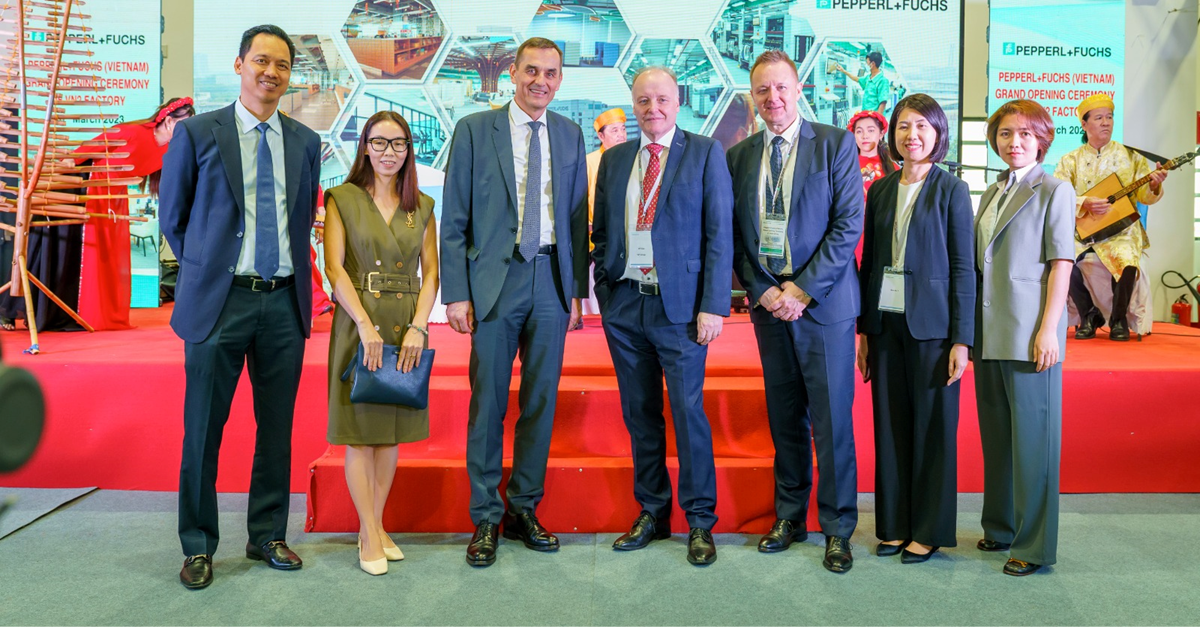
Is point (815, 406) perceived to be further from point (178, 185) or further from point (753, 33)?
point (753, 33)

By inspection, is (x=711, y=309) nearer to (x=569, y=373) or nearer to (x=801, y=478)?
(x=801, y=478)

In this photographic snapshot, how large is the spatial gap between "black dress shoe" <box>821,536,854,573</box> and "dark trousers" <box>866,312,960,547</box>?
0.19m

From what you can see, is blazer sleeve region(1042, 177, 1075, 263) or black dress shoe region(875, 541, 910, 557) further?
black dress shoe region(875, 541, 910, 557)

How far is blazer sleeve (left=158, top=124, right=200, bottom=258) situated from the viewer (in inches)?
99.3

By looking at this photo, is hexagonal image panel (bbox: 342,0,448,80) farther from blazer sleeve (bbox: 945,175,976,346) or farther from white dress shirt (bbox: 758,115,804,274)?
blazer sleeve (bbox: 945,175,976,346)

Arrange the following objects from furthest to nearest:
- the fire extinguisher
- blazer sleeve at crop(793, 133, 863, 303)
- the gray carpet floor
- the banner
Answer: the fire extinguisher, the banner, blazer sleeve at crop(793, 133, 863, 303), the gray carpet floor

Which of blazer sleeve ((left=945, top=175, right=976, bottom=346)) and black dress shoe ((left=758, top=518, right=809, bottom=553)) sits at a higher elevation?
blazer sleeve ((left=945, top=175, right=976, bottom=346))

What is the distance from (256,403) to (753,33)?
5438 mm

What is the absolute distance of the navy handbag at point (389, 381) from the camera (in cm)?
263

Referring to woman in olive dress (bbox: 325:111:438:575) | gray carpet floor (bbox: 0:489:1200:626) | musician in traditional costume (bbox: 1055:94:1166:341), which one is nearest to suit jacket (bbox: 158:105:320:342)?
woman in olive dress (bbox: 325:111:438:575)

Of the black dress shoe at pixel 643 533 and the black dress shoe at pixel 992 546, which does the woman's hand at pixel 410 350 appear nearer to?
the black dress shoe at pixel 643 533

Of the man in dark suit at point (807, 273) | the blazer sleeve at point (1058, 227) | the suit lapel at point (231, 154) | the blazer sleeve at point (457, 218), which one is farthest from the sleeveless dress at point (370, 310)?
the blazer sleeve at point (1058, 227)

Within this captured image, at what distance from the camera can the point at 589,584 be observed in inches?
99.8

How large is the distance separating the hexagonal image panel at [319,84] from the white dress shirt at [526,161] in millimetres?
4612
